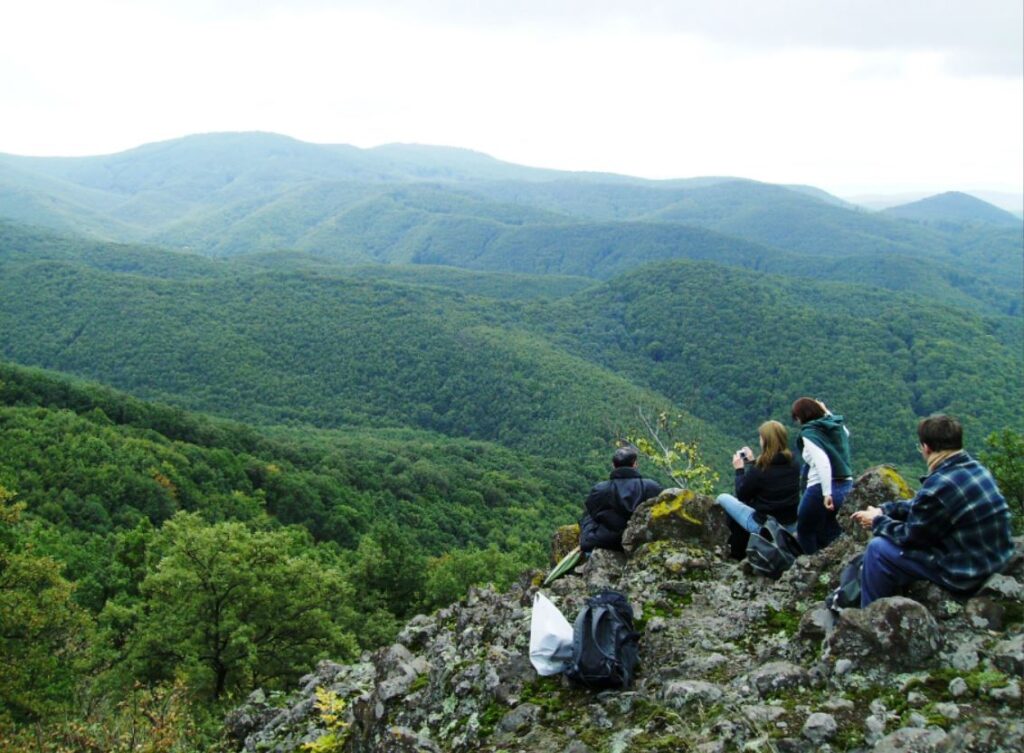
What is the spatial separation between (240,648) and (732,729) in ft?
60.1

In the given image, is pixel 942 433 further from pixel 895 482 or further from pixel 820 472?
pixel 895 482

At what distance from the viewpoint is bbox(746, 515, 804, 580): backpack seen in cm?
846

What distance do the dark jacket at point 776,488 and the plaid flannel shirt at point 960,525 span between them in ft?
10.1

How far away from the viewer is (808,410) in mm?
8883

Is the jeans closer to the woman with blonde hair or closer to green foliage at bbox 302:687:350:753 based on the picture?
the woman with blonde hair

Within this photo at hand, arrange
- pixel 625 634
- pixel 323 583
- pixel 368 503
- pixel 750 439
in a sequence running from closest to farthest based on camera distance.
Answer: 1. pixel 625 634
2. pixel 323 583
3. pixel 368 503
4. pixel 750 439

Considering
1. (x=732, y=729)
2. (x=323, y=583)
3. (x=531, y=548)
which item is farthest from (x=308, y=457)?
(x=732, y=729)

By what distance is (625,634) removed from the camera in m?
7.04

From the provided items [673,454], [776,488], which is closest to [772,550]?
[776,488]

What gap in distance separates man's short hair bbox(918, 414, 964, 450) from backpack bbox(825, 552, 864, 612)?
1.23 meters

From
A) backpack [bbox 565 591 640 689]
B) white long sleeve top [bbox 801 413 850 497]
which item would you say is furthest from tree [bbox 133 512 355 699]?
white long sleeve top [bbox 801 413 850 497]

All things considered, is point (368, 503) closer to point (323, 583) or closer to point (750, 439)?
point (323, 583)

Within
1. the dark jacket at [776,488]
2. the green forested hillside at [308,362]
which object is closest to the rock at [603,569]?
the dark jacket at [776,488]

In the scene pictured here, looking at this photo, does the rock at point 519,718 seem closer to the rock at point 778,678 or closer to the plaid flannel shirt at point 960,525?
the rock at point 778,678
